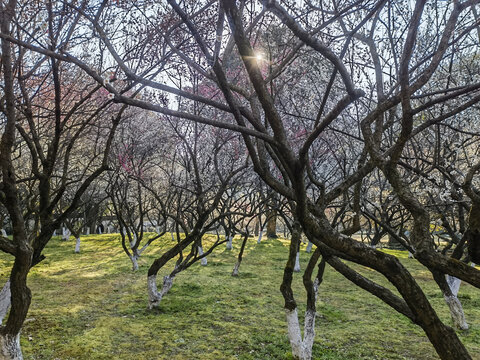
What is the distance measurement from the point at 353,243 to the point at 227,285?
28.7ft

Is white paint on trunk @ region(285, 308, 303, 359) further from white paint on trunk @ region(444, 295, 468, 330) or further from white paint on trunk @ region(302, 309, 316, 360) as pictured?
white paint on trunk @ region(444, 295, 468, 330)

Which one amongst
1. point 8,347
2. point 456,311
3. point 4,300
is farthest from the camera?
point 456,311

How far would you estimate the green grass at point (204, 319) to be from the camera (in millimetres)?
6270

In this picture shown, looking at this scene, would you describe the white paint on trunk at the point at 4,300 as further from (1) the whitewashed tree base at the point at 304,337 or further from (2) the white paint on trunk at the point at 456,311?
(2) the white paint on trunk at the point at 456,311

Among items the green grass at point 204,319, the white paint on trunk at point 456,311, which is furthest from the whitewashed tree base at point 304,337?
the white paint on trunk at point 456,311

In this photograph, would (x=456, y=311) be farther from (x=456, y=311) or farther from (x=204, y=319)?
(x=204, y=319)

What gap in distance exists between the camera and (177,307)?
28.9 feet

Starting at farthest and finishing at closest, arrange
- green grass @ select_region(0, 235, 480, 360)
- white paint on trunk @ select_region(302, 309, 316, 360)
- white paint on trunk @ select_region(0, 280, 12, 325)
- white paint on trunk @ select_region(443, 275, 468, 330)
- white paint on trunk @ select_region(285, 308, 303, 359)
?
white paint on trunk @ select_region(443, 275, 468, 330) < white paint on trunk @ select_region(0, 280, 12, 325) < green grass @ select_region(0, 235, 480, 360) < white paint on trunk @ select_region(285, 308, 303, 359) < white paint on trunk @ select_region(302, 309, 316, 360)

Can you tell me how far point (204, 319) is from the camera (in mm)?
7992

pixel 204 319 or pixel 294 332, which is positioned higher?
pixel 294 332

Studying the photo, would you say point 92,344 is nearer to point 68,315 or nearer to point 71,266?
point 68,315

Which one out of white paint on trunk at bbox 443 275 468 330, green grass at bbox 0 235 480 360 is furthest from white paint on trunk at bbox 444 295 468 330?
green grass at bbox 0 235 480 360

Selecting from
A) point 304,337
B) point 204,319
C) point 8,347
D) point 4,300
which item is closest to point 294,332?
point 304,337

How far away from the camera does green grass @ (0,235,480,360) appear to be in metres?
6.27
